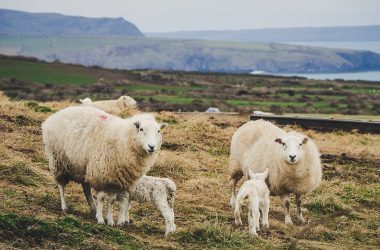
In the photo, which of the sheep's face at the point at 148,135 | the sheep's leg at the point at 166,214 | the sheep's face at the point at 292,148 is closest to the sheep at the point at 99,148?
the sheep's face at the point at 148,135

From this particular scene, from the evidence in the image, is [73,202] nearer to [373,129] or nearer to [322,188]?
[322,188]

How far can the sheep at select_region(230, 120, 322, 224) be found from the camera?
11.5 m

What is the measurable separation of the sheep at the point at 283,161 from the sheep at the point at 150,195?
254 centimetres

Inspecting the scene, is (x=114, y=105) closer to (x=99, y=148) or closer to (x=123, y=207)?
(x=99, y=148)

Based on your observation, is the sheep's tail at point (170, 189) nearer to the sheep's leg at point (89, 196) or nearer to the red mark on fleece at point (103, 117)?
the sheep's leg at point (89, 196)

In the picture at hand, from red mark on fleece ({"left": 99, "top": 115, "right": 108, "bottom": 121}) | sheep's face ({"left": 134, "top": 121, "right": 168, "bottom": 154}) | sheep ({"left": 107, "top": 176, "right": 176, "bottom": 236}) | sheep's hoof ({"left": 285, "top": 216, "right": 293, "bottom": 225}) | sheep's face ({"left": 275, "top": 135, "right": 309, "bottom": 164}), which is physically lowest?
sheep's hoof ({"left": 285, "top": 216, "right": 293, "bottom": 225})

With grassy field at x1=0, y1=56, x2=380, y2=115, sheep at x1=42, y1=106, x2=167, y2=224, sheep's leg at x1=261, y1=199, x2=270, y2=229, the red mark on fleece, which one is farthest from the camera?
grassy field at x1=0, y1=56, x2=380, y2=115

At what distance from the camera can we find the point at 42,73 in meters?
86.1

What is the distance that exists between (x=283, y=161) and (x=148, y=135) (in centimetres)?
317

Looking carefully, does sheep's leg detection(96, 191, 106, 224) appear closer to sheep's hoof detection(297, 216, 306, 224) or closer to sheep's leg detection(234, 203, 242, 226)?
sheep's leg detection(234, 203, 242, 226)

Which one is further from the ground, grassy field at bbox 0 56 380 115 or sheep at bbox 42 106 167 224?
sheep at bbox 42 106 167 224

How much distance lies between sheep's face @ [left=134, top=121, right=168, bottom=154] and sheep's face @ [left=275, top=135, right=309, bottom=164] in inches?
105

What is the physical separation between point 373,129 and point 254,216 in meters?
17.4

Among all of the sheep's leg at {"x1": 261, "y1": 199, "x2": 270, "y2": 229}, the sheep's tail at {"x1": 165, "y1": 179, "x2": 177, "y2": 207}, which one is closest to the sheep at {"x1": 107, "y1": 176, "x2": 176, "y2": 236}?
the sheep's tail at {"x1": 165, "y1": 179, "x2": 177, "y2": 207}
